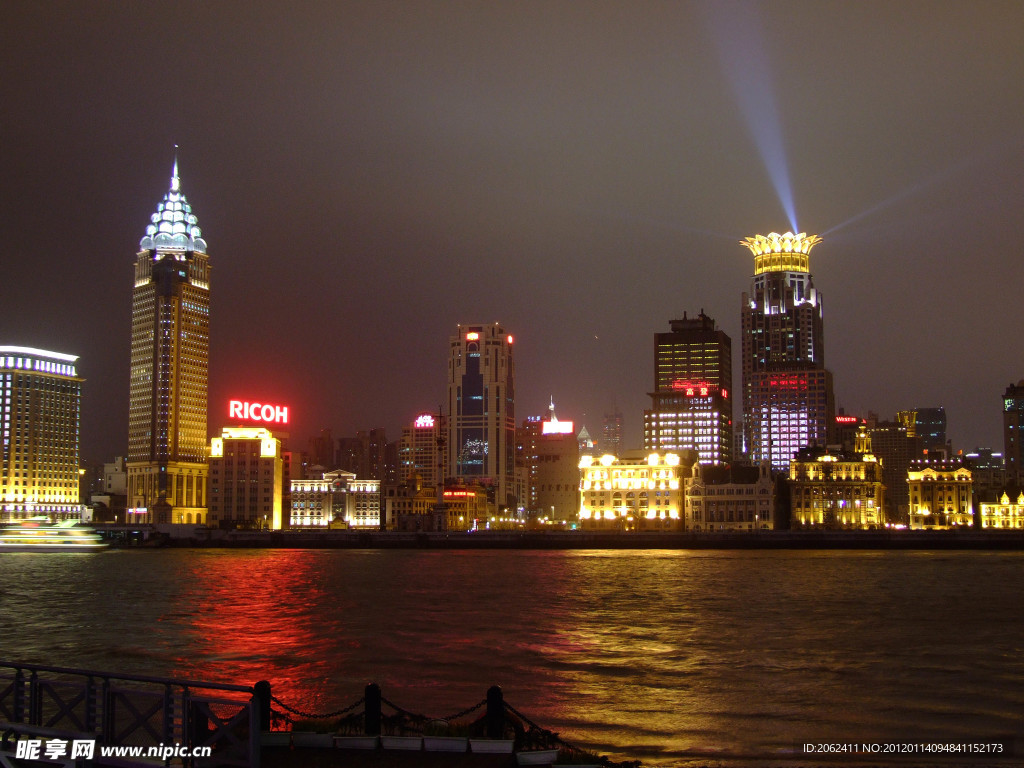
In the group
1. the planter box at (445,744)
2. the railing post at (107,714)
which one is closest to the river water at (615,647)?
the planter box at (445,744)

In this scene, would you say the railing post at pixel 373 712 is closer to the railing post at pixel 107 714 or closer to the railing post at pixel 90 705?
the railing post at pixel 107 714

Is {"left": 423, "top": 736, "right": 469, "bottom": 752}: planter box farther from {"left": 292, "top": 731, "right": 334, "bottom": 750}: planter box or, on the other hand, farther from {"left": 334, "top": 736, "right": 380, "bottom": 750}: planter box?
{"left": 292, "top": 731, "right": 334, "bottom": 750}: planter box

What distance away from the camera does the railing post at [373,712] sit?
70.0ft

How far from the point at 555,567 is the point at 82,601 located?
5701 centimetres

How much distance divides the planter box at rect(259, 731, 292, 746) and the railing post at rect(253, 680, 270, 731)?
20 cm

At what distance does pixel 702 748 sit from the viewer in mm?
25812

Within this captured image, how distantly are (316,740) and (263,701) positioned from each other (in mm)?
1304

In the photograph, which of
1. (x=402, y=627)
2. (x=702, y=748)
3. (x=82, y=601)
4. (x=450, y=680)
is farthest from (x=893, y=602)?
(x=82, y=601)

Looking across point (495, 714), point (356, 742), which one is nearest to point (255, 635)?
point (356, 742)

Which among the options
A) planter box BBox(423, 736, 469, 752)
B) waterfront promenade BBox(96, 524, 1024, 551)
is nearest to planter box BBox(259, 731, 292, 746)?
planter box BBox(423, 736, 469, 752)

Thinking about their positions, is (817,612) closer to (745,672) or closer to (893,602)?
(893,602)

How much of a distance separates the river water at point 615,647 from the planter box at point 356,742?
6.80 meters

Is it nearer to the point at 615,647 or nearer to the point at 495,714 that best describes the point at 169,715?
the point at 495,714

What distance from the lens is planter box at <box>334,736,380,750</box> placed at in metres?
20.5
